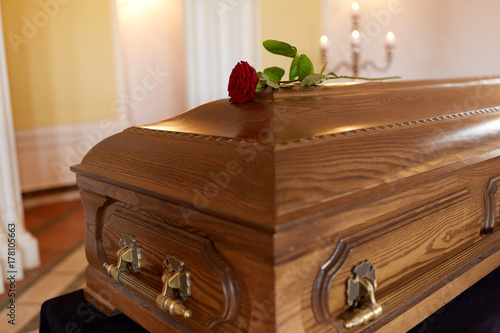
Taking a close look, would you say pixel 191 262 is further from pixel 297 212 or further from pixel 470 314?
pixel 470 314

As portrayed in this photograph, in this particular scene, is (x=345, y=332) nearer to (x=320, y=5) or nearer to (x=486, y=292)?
(x=486, y=292)

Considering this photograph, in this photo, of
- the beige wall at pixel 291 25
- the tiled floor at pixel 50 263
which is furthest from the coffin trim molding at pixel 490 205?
the beige wall at pixel 291 25

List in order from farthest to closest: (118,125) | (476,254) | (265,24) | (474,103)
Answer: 1. (118,125)
2. (265,24)
3. (474,103)
4. (476,254)

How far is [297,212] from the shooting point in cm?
70

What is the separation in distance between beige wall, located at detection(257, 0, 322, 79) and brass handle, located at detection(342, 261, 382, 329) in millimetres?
4245

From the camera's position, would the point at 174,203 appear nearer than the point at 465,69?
Yes

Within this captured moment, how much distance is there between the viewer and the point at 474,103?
1402 mm

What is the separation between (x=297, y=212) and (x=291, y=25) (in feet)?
15.9

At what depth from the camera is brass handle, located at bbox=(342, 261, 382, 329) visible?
0.85 m

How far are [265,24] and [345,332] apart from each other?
14.5ft

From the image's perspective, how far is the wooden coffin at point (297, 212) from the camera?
745 mm

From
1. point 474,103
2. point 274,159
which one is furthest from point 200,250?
point 474,103

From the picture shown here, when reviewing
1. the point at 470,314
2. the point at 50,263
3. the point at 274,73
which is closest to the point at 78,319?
the point at 274,73

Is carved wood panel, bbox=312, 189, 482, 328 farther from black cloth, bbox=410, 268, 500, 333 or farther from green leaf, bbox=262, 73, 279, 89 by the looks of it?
green leaf, bbox=262, 73, 279, 89
